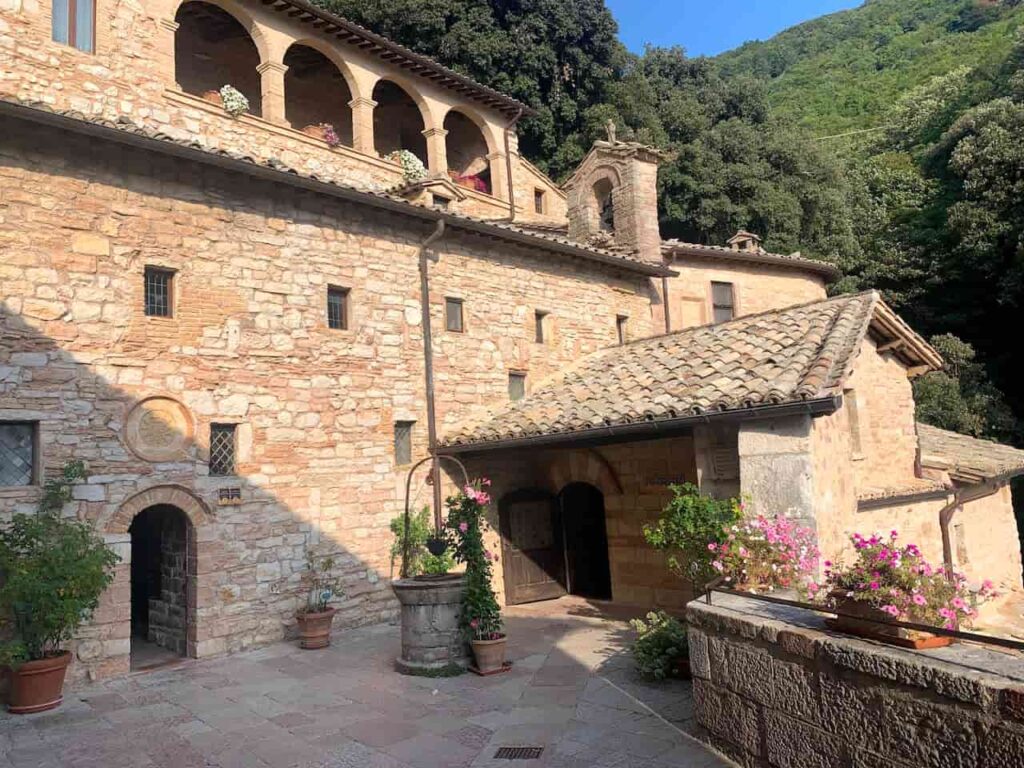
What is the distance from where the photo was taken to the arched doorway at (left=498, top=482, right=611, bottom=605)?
11.8 metres

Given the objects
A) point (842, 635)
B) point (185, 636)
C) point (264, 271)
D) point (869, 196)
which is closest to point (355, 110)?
point (264, 271)

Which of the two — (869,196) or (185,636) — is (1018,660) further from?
(869,196)

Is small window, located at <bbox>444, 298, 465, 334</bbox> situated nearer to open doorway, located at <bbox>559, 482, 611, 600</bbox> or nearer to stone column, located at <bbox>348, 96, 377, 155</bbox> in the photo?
open doorway, located at <bbox>559, 482, 611, 600</bbox>

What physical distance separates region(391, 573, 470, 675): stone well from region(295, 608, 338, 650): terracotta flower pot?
55.2 inches

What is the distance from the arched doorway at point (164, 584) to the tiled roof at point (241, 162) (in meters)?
3.96

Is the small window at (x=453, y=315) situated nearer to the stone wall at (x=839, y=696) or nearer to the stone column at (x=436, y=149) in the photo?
the stone column at (x=436, y=149)

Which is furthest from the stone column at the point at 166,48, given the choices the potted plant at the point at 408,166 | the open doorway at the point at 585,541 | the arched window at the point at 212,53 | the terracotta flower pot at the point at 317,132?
the open doorway at the point at 585,541

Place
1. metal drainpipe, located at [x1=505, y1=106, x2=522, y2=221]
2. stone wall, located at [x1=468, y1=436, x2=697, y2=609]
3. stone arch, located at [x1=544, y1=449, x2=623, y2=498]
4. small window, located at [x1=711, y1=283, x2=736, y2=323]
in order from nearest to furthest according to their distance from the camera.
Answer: stone wall, located at [x1=468, y1=436, x2=697, y2=609] → stone arch, located at [x1=544, y1=449, x2=623, y2=498] → small window, located at [x1=711, y1=283, x2=736, y2=323] → metal drainpipe, located at [x1=505, y1=106, x2=522, y2=221]

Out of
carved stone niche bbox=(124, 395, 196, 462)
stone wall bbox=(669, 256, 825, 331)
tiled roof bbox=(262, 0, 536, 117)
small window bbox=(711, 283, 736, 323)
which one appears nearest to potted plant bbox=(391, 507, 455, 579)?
carved stone niche bbox=(124, 395, 196, 462)

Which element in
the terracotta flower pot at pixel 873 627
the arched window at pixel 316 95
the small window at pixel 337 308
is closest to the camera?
the terracotta flower pot at pixel 873 627

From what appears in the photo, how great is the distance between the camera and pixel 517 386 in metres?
12.5

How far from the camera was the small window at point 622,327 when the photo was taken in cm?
1448

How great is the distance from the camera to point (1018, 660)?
325 centimetres

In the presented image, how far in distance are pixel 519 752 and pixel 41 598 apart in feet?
14.2
